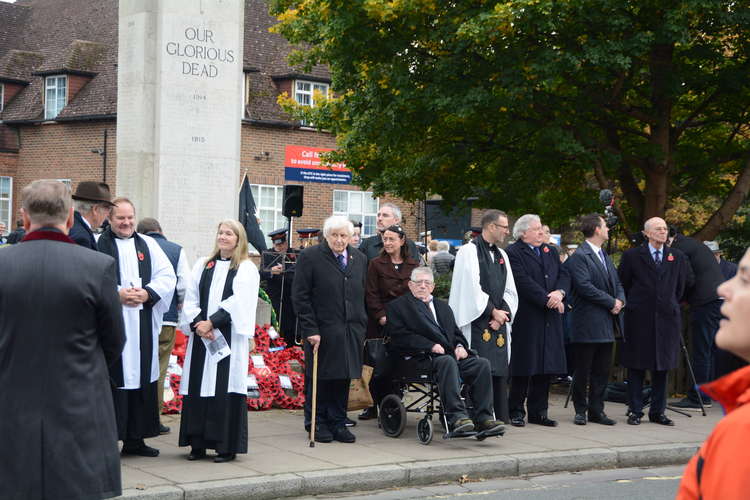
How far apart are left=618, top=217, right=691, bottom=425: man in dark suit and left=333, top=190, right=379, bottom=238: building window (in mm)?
29056

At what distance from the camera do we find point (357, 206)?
41344 millimetres

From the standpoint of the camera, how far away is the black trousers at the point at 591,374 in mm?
11281

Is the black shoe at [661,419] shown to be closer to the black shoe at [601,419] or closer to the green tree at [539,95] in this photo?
the black shoe at [601,419]

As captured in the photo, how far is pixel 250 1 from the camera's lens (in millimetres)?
39875

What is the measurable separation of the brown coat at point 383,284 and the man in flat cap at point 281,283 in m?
4.93

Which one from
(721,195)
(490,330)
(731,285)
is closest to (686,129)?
(721,195)

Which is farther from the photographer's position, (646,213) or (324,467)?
(646,213)

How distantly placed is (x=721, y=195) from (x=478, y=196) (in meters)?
5.14

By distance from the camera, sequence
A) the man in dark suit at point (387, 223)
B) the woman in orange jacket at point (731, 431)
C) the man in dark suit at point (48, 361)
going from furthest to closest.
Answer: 1. the man in dark suit at point (387, 223)
2. the man in dark suit at point (48, 361)
3. the woman in orange jacket at point (731, 431)

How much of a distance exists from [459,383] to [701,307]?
15.3 ft

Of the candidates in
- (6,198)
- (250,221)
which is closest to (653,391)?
(250,221)

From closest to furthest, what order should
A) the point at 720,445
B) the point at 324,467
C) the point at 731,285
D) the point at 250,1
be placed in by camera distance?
the point at 720,445 → the point at 731,285 → the point at 324,467 → the point at 250,1

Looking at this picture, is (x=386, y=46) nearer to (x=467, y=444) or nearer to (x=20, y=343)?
(x=467, y=444)

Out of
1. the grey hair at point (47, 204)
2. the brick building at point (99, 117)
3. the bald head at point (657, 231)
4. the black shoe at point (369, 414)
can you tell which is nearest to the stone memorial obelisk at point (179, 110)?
the black shoe at point (369, 414)
